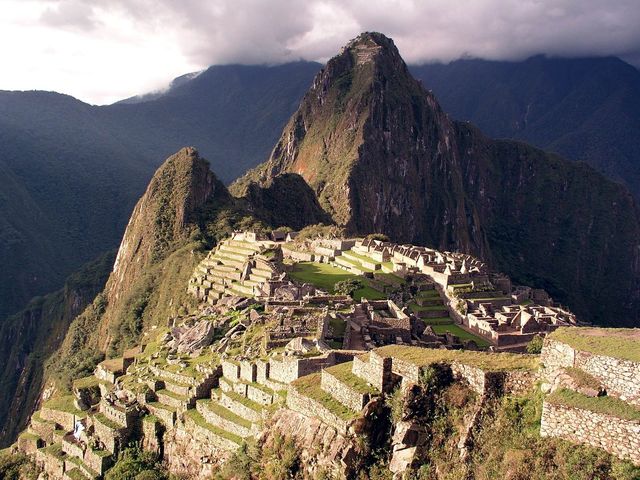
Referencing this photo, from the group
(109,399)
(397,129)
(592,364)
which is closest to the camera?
(592,364)

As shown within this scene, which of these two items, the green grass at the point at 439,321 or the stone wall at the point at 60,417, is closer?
the stone wall at the point at 60,417

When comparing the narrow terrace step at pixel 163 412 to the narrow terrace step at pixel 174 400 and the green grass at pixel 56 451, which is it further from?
the green grass at pixel 56 451

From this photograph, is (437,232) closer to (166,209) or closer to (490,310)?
(166,209)

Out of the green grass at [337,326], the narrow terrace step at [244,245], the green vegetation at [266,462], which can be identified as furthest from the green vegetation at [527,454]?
the narrow terrace step at [244,245]

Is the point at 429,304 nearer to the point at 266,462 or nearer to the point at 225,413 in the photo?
the point at 225,413

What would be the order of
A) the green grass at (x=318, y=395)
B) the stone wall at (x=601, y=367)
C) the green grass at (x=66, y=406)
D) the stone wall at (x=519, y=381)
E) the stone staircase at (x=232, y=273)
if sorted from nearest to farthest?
1. the stone wall at (x=601, y=367)
2. the stone wall at (x=519, y=381)
3. the green grass at (x=318, y=395)
4. the green grass at (x=66, y=406)
5. the stone staircase at (x=232, y=273)

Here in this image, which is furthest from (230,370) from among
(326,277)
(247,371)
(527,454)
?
(326,277)

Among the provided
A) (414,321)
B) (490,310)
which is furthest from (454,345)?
(490,310)

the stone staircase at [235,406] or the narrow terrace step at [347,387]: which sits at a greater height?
the narrow terrace step at [347,387]
